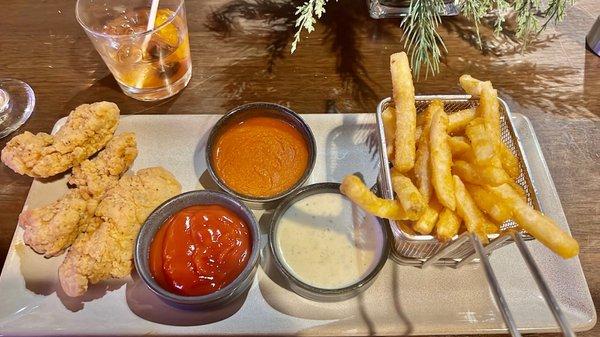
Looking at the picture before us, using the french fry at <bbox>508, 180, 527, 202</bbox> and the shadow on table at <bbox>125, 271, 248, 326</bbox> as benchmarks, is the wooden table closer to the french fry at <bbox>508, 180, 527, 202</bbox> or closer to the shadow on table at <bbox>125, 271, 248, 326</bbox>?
the french fry at <bbox>508, 180, 527, 202</bbox>

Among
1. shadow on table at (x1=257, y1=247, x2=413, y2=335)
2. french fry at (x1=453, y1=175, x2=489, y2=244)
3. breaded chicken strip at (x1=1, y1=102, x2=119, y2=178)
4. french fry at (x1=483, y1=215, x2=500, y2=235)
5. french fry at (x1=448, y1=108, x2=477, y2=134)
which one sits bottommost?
shadow on table at (x1=257, y1=247, x2=413, y2=335)

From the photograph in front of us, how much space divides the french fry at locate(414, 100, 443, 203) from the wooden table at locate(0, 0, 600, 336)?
68 cm

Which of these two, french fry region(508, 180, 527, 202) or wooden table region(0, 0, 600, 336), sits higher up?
french fry region(508, 180, 527, 202)

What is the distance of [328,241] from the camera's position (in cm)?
197

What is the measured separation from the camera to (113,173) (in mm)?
2152

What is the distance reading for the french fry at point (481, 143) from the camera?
162 centimetres

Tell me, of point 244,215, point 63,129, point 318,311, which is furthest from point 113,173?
point 318,311

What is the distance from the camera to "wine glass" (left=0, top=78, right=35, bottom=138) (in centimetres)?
253

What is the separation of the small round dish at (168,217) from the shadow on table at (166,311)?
40 millimetres

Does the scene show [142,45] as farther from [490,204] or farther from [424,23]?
[490,204]

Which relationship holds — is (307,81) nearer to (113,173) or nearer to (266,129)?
(266,129)

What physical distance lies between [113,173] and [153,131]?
1.12 feet

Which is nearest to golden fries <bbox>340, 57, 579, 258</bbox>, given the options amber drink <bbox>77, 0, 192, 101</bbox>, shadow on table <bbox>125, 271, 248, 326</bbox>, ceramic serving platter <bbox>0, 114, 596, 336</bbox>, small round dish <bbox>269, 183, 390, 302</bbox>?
small round dish <bbox>269, 183, 390, 302</bbox>

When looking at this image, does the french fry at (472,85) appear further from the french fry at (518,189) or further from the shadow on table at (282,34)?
the shadow on table at (282,34)
